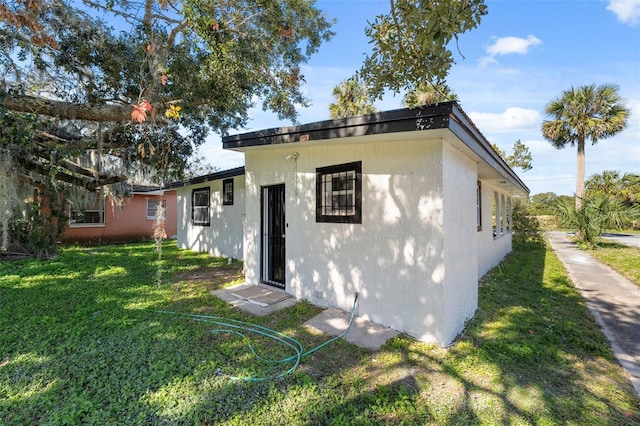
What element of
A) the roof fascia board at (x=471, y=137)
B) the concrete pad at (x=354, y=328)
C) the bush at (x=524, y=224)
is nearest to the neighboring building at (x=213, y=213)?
the concrete pad at (x=354, y=328)

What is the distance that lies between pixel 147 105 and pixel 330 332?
3626mm

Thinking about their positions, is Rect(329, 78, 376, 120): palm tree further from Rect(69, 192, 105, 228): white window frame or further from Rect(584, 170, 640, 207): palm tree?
Rect(584, 170, 640, 207): palm tree

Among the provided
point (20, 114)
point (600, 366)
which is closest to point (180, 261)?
point (20, 114)

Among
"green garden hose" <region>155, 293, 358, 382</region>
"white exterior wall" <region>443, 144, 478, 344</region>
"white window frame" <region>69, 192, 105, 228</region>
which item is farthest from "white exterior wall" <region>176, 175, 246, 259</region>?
"white exterior wall" <region>443, 144, 478, 344</region>

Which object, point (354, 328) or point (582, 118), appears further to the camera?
point (582, 118)

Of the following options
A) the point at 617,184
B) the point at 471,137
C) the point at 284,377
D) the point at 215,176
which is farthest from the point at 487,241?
the point at 617,184

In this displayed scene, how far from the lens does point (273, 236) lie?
627 cm

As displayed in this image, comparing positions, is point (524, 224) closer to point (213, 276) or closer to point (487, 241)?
point (487, 241)

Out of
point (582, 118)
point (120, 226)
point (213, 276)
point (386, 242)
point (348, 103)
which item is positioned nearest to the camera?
point (386, 242)

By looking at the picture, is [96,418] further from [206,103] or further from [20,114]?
[206,103]

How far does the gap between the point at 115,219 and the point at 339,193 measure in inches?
555

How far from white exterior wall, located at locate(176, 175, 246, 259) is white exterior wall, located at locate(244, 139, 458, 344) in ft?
14.1

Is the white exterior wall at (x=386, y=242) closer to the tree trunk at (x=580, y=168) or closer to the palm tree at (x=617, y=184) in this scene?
the tree trunk at (x=580, y=168)

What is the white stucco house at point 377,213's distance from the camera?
3.72 m
